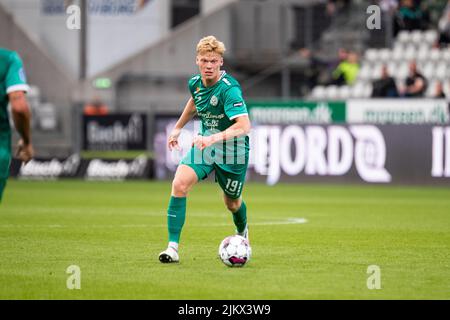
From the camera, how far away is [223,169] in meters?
11.4

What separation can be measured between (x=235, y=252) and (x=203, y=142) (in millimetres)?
1186

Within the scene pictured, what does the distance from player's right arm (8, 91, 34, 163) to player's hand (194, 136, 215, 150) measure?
1.86 meters

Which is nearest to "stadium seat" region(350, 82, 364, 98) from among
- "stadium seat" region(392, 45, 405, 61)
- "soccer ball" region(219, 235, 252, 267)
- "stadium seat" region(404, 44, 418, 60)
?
"stadium seat" region(392, 45, 405, 61)

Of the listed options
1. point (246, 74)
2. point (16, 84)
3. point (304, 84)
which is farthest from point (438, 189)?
point (16, 84)

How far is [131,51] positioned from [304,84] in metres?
7.72

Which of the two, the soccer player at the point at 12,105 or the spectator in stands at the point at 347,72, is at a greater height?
the spectator in stands at the point at 347,72

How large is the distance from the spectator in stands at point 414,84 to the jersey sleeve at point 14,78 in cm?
→ 1979

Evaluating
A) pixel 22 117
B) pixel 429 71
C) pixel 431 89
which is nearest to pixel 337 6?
pixel 429 71

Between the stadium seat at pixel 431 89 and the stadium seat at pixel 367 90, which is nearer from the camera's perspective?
the stadium seat at pixel 431 89

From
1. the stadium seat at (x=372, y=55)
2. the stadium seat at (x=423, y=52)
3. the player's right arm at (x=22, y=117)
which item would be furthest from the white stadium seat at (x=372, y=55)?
the player's right arm at (x=22, y=117)

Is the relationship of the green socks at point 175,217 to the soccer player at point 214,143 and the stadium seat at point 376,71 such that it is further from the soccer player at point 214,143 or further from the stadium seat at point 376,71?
the stadium seat at point 376,71

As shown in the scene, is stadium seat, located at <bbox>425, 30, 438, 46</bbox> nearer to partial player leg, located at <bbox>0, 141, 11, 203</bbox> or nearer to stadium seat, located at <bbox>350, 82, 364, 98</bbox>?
stadium seat, located at <bbox>350, 82, 364, 98</bbox>

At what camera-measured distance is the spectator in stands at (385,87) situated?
28.5 metres
